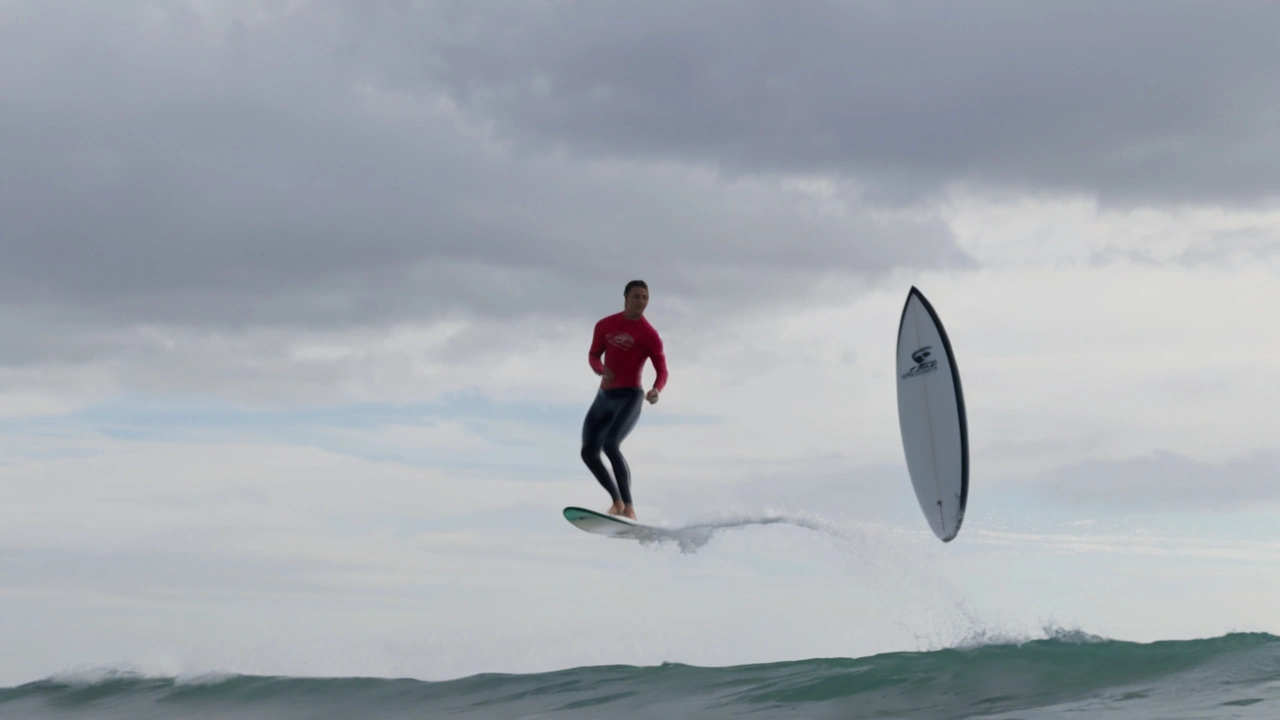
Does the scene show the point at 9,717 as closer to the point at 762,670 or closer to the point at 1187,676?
the point at 762,670

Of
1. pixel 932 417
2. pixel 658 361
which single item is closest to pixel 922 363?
pixel 932 417

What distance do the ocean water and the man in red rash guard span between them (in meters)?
1.84

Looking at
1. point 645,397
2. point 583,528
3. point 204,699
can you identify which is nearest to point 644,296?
point 645,397

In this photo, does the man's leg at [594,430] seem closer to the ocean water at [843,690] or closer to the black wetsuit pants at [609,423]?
the black wetsuit pants at [609,423]

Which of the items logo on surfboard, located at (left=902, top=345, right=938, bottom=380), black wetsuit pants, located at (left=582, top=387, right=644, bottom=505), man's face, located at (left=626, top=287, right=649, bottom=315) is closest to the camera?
man's face, located at (left=626, top=287, right=649, bottom=315)

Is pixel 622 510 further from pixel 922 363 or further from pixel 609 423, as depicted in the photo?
pixel 922 363

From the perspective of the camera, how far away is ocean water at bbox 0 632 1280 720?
9.06 m

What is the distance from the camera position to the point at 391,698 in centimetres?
1209

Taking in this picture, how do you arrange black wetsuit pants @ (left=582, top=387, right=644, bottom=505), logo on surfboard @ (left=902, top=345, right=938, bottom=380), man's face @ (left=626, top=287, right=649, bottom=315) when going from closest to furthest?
1. man's face @ (left=626, top=287, right=649, bottom=315)
2. black wetsuit pants @ (left=582, top=387, right=644, bottom=505)
3. logo on surfboard @ (left=902, top=345, right=938, bottom=380)

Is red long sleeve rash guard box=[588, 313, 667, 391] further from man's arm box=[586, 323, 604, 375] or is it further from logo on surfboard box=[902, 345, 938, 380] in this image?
logo on surfboard box=[902, 345, 938, 380]

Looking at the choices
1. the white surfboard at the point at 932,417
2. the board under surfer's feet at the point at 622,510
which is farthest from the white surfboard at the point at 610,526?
the white surfboard at the point at 932,417

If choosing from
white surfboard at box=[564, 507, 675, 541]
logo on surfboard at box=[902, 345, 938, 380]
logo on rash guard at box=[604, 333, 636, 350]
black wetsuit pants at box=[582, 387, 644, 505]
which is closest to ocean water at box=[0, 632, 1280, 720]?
white surfboard at box=[564, 507, 675, 541]

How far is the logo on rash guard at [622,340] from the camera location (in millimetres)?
10938

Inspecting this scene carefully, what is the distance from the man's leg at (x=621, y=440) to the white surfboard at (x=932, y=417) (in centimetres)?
287
